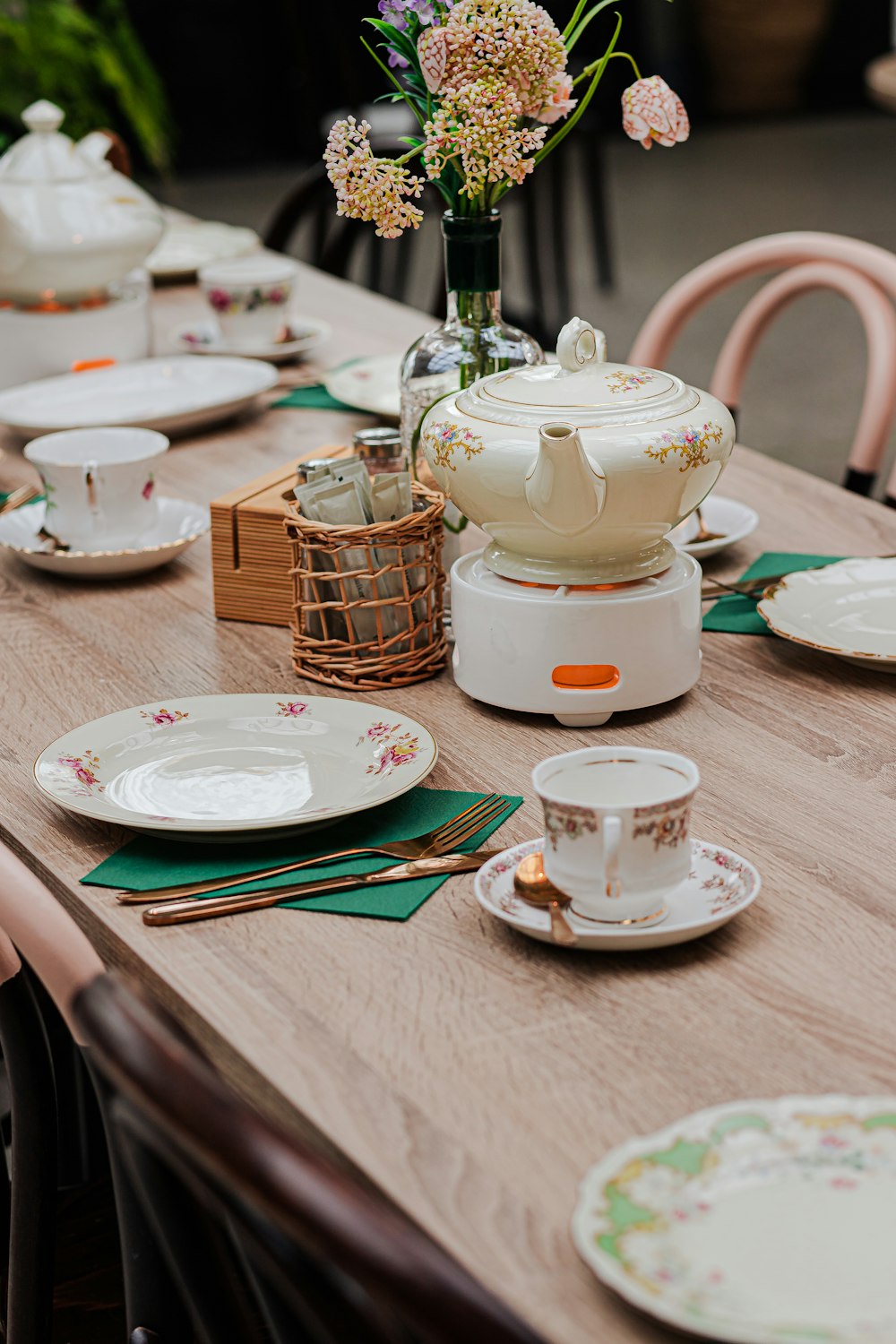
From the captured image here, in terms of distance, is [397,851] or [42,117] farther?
[42,117]

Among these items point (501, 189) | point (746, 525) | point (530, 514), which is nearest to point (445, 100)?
point (501, 189)

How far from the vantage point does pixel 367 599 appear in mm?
1061

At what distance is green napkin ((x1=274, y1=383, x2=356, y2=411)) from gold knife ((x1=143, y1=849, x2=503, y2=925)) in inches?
37.4

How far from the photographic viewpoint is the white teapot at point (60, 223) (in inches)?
69.2

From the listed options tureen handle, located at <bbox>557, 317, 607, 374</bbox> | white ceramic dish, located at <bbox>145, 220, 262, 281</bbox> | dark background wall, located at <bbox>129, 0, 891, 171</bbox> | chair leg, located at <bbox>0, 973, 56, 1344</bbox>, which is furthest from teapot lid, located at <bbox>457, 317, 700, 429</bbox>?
dark background wall, located at <bbox>129, 0, 891, 171</bbox>

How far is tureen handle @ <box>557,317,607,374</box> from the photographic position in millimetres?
980

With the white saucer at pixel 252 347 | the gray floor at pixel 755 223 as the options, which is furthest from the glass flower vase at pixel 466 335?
the gray floor at pixel 755 223

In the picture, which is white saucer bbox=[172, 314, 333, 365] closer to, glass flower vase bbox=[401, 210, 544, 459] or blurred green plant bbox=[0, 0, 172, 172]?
glass flower vase bbox=[401, 210, 544, 459]

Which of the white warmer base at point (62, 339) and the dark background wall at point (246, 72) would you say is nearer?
the white warmer base at point (62, 339)

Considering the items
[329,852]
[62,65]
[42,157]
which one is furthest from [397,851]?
[62,65]

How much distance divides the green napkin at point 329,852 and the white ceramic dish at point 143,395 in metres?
0.83

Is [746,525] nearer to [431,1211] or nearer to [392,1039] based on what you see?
[392,1039]

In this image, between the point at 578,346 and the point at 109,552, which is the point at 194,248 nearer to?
the point at 109,552

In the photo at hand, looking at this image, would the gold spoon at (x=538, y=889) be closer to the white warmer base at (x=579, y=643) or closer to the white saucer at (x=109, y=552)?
the white warmer base at (x=579, y=643)
